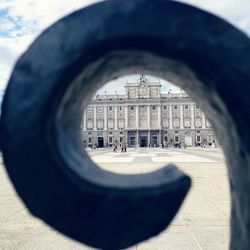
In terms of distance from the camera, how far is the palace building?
7325 centimetres

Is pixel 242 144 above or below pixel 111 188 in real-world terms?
above

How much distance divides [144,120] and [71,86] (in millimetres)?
72734

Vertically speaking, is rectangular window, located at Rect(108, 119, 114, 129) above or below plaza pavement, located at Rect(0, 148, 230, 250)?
above

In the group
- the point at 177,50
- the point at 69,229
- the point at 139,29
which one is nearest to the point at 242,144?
the point at 177,50

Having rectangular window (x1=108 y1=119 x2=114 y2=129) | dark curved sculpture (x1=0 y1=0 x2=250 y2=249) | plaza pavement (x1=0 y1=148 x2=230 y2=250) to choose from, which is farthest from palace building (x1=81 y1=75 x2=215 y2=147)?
dark curved sculpture (x1=0 y1=0 x2=250 y2=249)

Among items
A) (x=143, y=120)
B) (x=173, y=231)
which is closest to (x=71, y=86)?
(x=173, y=231)

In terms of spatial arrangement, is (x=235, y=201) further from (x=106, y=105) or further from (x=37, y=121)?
(x=106, y=105)

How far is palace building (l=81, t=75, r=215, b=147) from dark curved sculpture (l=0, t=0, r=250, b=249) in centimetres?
7129

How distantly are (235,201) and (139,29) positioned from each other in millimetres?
792

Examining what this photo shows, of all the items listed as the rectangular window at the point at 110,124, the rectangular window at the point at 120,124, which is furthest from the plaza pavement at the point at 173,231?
the rectangular window at the point at 110,124

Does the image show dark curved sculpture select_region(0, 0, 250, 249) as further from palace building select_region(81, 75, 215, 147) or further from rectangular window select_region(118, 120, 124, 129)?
rectangular window select_region(118, 120, 124, 129)

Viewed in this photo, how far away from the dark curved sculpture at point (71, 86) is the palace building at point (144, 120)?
234 feet

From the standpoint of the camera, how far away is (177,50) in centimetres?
119

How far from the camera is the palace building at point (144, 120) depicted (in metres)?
73.2
